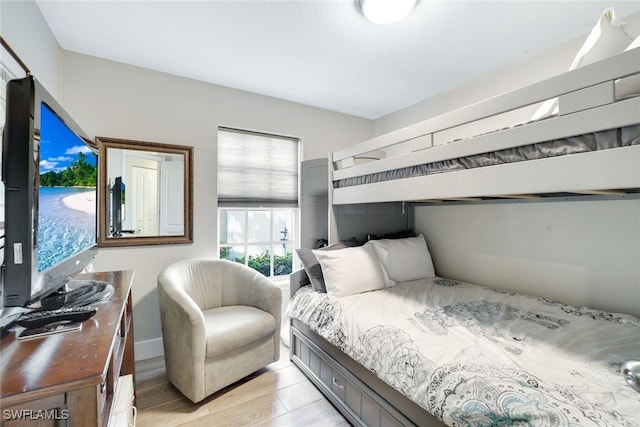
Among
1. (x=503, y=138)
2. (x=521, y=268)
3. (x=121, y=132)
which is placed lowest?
(x=521, y=268)

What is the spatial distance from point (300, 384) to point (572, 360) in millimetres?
1581

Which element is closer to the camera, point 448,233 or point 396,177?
point 396,177

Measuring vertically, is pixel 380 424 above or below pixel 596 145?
below

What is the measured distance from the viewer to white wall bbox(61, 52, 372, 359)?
7.06ft

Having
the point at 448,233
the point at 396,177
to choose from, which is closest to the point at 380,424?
the point at 396,177

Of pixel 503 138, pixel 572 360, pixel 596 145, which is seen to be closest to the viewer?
pixel 596 145

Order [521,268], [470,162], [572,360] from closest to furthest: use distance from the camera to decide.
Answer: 1. [572,360]
2. [470,162]
3. [521,268]

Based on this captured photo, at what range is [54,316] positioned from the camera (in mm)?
900

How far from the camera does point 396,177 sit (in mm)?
1889

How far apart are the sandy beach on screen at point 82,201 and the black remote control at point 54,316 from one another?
408mm

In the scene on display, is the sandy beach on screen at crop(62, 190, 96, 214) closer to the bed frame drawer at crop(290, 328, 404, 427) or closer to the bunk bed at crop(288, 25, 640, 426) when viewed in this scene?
the bunk bed at crop(288, 25, 640, 426)

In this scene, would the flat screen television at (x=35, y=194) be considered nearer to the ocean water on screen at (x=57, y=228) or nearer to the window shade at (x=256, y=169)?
the ocean water on screen at (x=57, y=228)

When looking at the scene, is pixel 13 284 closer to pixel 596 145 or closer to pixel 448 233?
A: pixel 596 145

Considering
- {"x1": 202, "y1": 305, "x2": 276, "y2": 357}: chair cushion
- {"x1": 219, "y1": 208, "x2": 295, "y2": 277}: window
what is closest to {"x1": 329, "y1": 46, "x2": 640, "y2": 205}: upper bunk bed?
{"x1": 202, "y1": 305, "x2": 276, "y2": 357}: chair cushion
